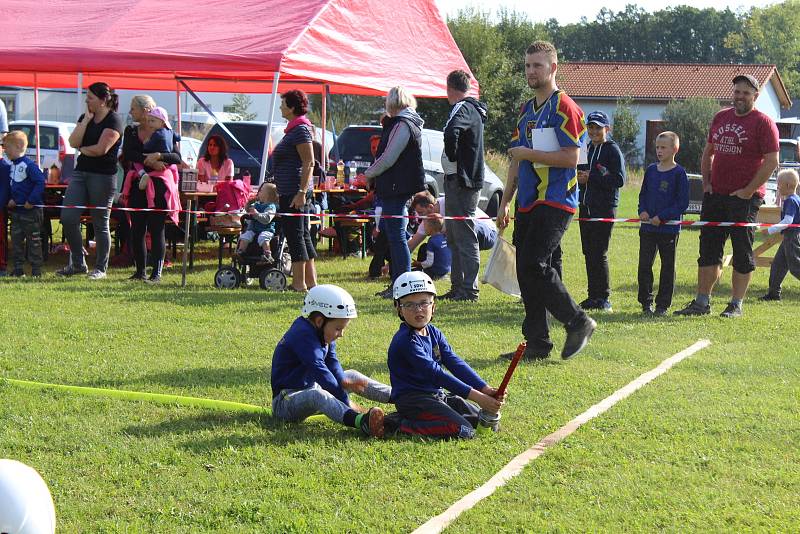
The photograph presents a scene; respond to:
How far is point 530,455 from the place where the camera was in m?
5.55

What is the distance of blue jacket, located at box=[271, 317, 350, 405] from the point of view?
19.9 ft

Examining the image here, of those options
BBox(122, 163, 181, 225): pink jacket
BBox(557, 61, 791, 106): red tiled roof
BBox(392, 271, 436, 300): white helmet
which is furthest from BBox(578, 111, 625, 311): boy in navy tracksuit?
BBox(557, 61, 791, 106): red tiled roof

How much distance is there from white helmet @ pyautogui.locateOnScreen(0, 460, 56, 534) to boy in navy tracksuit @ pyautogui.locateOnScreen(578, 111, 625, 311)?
8.62 meters

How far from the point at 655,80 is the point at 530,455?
6759 cm

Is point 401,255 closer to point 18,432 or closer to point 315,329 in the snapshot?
point 315,329

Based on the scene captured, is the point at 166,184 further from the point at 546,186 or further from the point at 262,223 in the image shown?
the point at 546,186

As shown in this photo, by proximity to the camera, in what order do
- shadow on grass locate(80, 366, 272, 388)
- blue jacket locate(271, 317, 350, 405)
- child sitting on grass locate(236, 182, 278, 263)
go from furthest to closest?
child sitting on grass locate(236, 182, 278, 263) < shadow on grass locate(80, 366, 272, 388) < blue jacket locate(271, 317, 350, 405)

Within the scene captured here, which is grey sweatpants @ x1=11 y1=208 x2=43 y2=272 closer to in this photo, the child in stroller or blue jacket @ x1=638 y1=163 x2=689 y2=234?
the child in stroller

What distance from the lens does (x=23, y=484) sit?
2.71 meters

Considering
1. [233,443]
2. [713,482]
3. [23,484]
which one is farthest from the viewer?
[233,443]

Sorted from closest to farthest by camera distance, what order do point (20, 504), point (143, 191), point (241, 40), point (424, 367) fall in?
point (20, 504) → point (424, 367) → point (143, 191) → point (241, 40)

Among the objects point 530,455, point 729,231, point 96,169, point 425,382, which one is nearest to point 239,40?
point 96,169

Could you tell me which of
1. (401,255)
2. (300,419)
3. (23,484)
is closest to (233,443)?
(300,419)

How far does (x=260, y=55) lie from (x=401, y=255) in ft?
12.4
